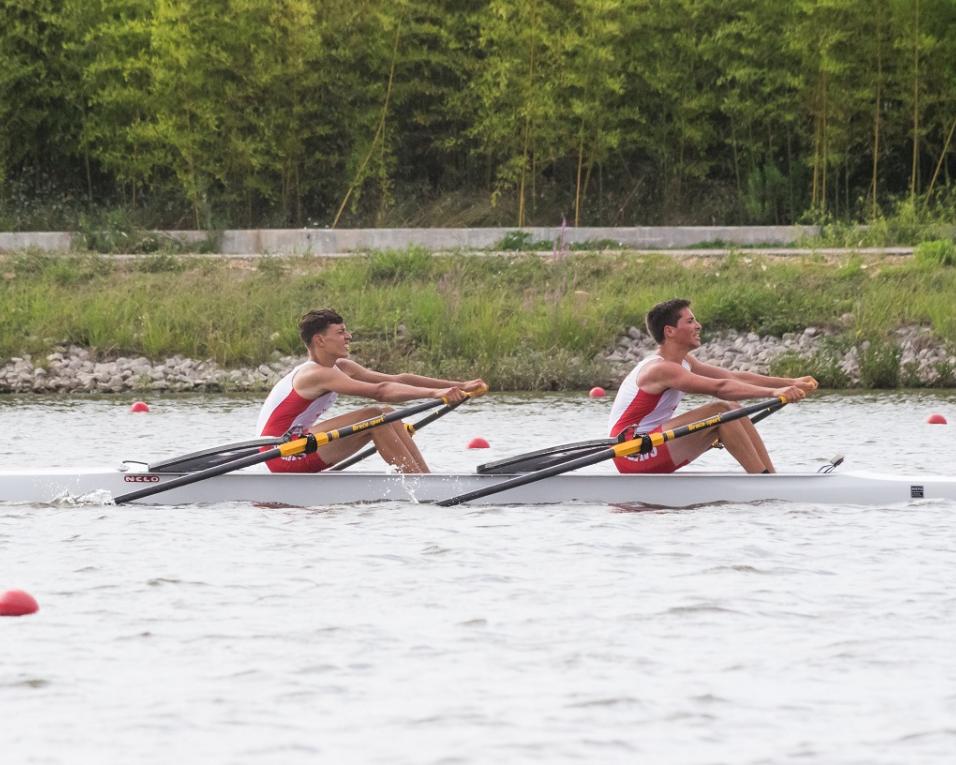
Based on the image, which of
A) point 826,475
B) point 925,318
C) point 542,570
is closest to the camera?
point 542,570

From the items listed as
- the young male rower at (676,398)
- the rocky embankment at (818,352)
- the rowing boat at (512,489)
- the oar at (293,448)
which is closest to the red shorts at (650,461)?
the young male rower at (676,398)

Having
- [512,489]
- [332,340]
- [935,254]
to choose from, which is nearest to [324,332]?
[332,340]

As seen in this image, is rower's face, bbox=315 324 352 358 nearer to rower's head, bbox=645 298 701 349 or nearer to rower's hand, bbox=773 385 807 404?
rower's head, bbox=645 298 701 349

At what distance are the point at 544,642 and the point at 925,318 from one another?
17376mm

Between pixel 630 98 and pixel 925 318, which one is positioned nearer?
pixel 925 318

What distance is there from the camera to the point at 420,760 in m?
6.41

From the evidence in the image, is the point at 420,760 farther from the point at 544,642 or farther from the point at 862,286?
the point at 862,286

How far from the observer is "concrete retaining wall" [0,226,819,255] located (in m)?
31.1

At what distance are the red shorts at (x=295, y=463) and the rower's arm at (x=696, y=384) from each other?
92.2 inches

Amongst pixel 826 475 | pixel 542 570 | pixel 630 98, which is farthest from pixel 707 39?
pixel 542 570

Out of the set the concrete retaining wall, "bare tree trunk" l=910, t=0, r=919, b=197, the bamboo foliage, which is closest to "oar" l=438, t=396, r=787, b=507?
the concrete retaining wall

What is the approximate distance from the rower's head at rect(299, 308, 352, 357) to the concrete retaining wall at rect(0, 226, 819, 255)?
60.8 ft

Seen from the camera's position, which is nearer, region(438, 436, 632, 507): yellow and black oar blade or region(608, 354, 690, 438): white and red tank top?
region(438, 436, 632, 507): yellow and black oar blade

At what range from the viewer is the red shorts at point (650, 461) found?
39.2 ft
